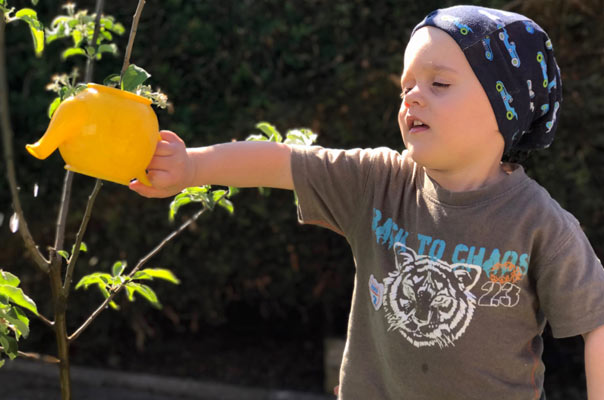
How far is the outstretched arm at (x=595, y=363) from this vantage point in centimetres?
153

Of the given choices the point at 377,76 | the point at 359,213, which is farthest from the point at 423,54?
the point at 377,76

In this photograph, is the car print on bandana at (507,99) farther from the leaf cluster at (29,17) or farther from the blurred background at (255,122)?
the blurred background at (255,122)

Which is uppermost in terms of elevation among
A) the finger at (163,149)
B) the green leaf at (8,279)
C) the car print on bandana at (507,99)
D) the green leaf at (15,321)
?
the car print on bandana at (507,99)

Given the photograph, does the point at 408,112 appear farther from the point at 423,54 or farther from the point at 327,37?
the point at 327,37

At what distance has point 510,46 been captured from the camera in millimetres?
1597

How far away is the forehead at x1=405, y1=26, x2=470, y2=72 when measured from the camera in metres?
1.54

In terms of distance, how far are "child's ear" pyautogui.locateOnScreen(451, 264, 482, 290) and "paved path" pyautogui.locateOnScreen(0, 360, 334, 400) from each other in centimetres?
235

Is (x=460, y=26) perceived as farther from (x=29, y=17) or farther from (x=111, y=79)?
(x=29, y=17)

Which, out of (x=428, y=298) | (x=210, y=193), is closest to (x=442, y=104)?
(x=428, y=298)

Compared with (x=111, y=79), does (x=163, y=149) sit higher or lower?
lower

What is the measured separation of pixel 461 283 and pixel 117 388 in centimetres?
280

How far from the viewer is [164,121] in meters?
3.67

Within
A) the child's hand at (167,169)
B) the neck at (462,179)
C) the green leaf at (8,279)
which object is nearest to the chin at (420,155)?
the neck at (462,179)

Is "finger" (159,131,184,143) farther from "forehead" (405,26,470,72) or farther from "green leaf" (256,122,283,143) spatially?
"forehead" (405,26,470,72)
